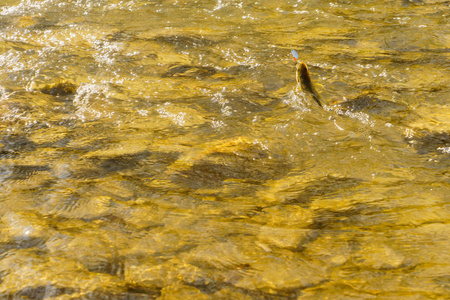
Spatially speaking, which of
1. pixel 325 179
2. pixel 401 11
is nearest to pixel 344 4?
pixel 401 11

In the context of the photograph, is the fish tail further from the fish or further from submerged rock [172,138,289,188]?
submerged rock [172,138,289,188]

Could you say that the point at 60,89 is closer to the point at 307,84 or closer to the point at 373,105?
the point at 307,84

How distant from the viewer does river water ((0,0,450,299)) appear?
2055 mm

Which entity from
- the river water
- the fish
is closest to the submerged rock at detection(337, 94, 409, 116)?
the river water

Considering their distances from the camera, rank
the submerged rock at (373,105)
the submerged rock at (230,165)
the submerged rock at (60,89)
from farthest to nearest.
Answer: the submerged rock at (60,89) < the submerged rock at (373,105) < the submerged rock at (230,165)

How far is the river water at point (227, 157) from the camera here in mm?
2055

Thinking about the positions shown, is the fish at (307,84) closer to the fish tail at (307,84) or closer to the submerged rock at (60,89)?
the fish tail at (307,84)

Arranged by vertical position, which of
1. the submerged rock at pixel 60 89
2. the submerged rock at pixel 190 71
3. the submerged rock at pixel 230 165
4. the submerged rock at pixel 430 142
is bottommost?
the submerged rock at pixel 430 142

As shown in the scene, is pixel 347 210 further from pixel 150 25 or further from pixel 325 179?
pixel 150 25

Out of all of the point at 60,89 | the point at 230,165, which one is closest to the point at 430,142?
the point at 230,165

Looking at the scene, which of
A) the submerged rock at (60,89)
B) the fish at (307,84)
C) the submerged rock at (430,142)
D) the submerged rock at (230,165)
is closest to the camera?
the submerged rock at (230,165)

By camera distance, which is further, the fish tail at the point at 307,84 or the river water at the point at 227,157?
the fish tail at the point at 307,84

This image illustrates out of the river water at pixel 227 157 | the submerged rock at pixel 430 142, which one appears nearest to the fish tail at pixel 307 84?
the river water at pixel 227 157

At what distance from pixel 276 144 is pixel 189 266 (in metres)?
1.36
